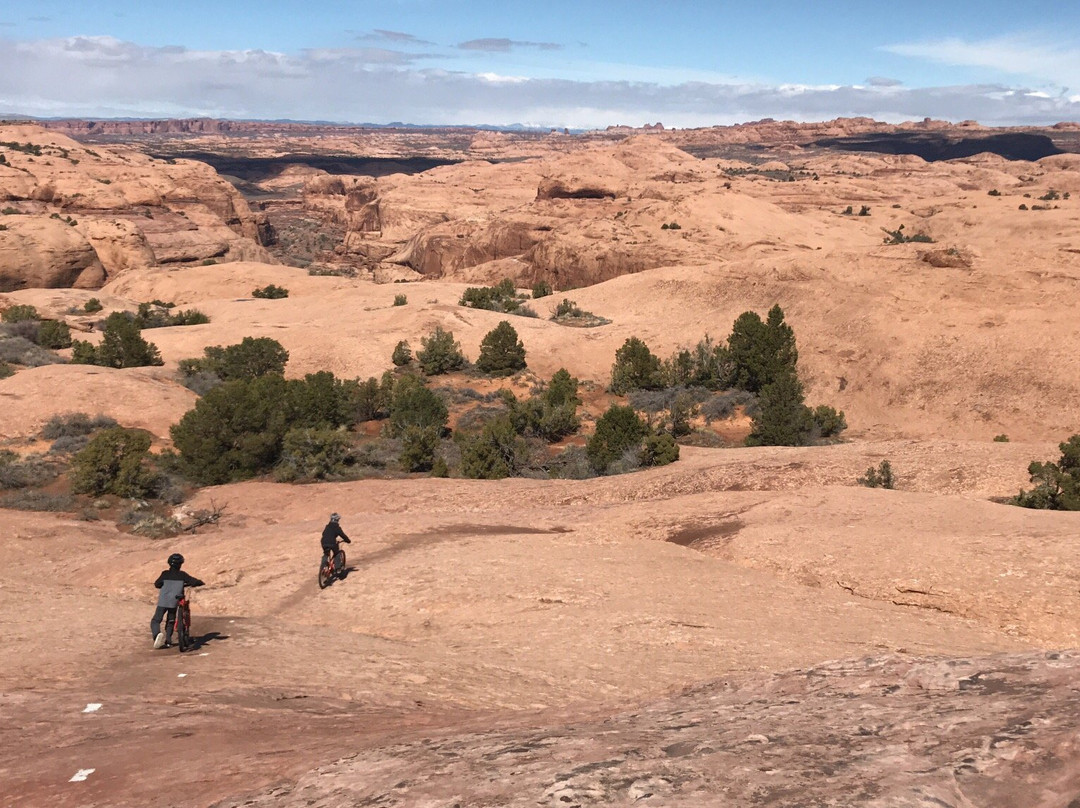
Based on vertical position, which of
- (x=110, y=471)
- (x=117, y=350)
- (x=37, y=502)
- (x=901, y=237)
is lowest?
(x=37, y=502)

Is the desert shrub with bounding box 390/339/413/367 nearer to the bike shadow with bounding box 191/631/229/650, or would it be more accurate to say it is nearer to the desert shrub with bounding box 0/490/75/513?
the desert shrub with bounding box 0/490/75/513

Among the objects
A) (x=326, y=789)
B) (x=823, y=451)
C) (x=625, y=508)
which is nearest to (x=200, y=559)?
(x=625, y=508)

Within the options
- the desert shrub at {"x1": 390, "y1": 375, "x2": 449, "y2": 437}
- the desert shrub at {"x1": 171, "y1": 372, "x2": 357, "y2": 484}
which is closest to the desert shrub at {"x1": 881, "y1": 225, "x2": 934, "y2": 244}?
the desert shrub at {"x1": 390, "y1": 375, "x2": 449, "y2": 437}

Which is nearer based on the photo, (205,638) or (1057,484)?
(205,638)

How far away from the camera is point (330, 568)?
39.3ft

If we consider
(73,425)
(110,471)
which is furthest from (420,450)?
(73,425)

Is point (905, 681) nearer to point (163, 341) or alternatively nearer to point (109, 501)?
point (109, 501)

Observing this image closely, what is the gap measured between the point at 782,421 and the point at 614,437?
576cm

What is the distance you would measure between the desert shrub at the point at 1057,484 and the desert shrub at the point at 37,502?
1965 cm

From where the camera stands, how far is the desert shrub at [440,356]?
32.7 meters

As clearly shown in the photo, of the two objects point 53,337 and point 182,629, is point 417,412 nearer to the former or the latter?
point 182,629

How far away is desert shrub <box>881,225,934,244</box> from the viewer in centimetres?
5059

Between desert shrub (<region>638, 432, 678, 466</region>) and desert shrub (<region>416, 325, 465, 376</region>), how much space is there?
45.1ft

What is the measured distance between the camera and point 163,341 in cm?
3500
